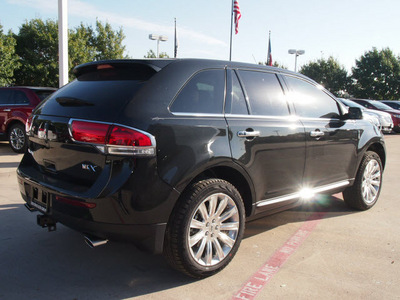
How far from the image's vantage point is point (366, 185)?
493 cm

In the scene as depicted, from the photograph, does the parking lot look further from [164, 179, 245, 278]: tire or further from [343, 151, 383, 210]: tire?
[343, 151, 383, 210]: tire

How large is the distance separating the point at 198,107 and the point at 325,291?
169 cm

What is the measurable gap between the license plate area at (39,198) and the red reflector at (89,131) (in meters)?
0.52

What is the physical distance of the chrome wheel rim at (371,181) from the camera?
4.88 m

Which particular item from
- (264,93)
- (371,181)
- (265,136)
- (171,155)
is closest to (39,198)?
(171,155)

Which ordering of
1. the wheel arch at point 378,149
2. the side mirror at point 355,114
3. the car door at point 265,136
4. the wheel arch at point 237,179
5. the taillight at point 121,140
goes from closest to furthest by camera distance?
the taillight at point 121,140
the wheel arch at point 237,179
the car door at point 265,136
the side mirror at point 355,114
the wheel arch at point 378,149

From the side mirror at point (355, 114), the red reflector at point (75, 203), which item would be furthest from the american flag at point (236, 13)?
the red reflector at point (75, 203)

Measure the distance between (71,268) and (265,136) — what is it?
1.99 m

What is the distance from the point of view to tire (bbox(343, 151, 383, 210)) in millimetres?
4770

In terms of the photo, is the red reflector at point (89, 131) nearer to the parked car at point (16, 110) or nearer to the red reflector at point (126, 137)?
the red reflector at point (126, 137)

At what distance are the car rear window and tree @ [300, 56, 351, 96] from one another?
1998 inches

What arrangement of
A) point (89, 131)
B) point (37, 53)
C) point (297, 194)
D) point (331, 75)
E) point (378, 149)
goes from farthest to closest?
point (331, 75) < point (37, 53) < point (378, 149) < point (297, 194) < point (89, 131)

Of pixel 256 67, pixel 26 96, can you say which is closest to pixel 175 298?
pixel 256 67

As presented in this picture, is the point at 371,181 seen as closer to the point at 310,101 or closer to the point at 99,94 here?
the point at 310,101
